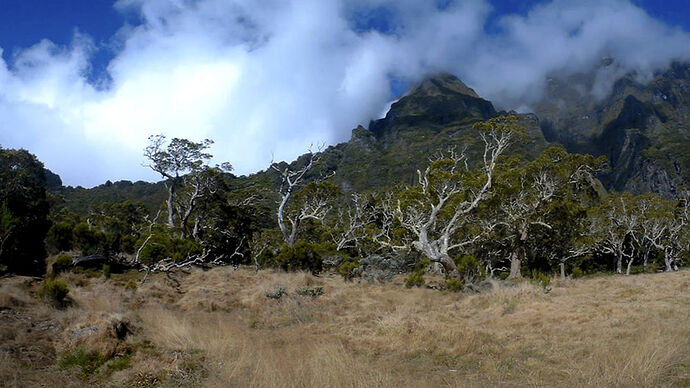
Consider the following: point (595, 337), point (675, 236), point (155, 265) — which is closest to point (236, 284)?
point (155, 265)

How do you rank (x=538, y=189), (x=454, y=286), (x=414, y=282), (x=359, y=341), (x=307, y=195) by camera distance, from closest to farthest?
(x=359, y=341) → (x=454, y=286) → (x=414, y=282) → (x=538, y=189) → (x=307, y=195)

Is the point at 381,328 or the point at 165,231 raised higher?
the point at 165,231

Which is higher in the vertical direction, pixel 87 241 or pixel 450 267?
pixel 87 241

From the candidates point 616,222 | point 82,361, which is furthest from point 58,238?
point 616,222

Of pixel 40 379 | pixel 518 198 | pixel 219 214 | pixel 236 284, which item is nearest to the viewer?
pixel 40 379

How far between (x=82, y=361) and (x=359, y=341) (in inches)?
190

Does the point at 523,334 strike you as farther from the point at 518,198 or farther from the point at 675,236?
the point at 675,236

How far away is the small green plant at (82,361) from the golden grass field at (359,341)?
2.5 inches

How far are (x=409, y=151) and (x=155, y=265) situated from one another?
130362mm

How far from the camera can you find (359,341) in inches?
320

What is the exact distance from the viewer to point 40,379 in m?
5.94

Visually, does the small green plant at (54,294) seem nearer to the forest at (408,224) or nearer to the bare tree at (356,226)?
the forest at (408,224)

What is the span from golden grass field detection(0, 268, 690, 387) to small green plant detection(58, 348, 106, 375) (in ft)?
0.21

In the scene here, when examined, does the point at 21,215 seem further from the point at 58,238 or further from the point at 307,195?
the point at 307,195
